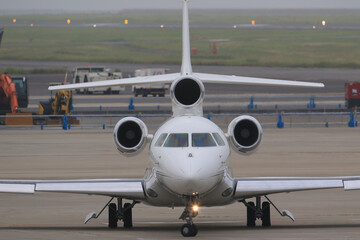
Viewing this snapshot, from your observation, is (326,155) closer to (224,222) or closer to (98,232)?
(224,222)

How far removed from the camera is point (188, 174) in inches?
645

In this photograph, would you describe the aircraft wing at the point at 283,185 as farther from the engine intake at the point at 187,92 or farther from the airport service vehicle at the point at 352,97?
the airport service vehicle at the point at 352,97

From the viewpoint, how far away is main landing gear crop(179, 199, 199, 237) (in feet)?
55.2

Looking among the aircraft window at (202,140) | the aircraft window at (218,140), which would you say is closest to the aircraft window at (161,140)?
the aircraft window at (202,140)

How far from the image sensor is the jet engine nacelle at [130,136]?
61.5 feet

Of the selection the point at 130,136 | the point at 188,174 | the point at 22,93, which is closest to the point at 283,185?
the point at 188,174

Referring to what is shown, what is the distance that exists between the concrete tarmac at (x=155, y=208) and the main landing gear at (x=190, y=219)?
187 millimetres

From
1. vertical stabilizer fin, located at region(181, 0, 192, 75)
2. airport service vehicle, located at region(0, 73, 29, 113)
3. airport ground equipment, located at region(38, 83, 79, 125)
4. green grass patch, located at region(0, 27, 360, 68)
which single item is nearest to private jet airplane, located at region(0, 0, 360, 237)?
vertical stabilizer fin, located at region(181, 0, 192, 75)

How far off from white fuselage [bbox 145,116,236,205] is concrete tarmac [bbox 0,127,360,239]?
0.91 m

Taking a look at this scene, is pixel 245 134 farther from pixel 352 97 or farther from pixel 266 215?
pixel 352 97

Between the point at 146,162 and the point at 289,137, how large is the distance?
10509 mm

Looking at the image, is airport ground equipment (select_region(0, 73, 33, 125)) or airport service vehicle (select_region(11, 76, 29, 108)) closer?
airport ground equipment (select_region(0, 73, 33, 125))

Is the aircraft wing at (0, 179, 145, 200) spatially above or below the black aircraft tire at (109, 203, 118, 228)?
above

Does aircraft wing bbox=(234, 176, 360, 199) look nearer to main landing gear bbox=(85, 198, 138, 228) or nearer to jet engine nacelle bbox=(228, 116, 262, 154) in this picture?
jet engine nacelle bbox=(228, 116, 262, 154)
